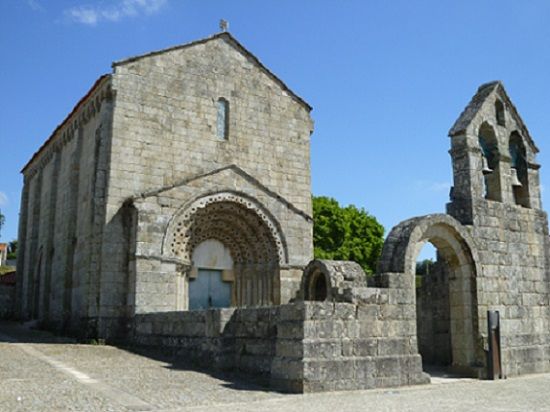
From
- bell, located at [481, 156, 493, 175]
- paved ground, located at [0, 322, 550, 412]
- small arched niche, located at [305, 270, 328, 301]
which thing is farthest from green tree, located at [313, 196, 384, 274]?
paved ground, located at [0, 322, 550, 412]

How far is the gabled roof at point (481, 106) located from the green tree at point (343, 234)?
20891 mm

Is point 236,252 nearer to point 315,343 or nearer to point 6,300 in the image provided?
point 315,343

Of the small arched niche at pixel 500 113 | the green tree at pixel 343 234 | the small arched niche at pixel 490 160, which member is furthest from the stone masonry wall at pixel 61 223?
the green tree at pixel 343 234

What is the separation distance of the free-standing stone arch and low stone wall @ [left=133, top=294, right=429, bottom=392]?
2.90ft

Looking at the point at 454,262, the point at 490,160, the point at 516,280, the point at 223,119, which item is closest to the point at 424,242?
the point at 454,262

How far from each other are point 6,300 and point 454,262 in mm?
22218

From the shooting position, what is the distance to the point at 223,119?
58.9 ft

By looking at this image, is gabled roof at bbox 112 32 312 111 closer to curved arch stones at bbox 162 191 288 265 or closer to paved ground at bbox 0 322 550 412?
curved arch stones at bbox 162 191 288 265

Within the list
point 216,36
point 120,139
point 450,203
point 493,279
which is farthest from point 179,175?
point 493,279

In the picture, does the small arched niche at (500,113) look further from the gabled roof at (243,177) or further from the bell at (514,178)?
the gabled roof at (243,177)

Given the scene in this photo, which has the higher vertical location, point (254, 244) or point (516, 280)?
point (254, 244)

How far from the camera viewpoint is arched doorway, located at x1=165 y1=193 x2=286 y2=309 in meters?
16.9

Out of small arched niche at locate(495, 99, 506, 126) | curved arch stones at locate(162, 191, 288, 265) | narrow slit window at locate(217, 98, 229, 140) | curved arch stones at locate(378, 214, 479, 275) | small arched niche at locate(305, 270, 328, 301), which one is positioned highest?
narrow slit window at locate(217, 98, 229, 140)

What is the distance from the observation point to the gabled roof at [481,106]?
12.9 metres
